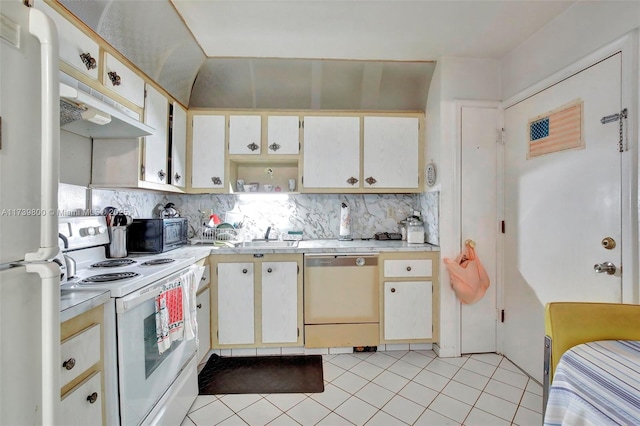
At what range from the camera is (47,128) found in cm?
67

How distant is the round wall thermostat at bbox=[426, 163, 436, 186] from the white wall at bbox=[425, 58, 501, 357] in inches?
2.6

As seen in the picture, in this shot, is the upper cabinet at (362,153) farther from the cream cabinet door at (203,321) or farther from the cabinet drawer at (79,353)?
the cabinet drawer at (79,353)

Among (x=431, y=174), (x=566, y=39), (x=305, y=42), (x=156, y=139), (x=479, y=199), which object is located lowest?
(x=479, y=199)

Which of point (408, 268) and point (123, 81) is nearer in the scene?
point (123, 81)

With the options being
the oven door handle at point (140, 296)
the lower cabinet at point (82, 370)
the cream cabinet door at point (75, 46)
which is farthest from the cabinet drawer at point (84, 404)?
the cream cabinet door at point (75, 46)

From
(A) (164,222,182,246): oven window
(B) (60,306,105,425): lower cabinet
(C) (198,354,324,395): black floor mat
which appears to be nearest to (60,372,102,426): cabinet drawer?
(B) (60,306,105,425): lower cabinet

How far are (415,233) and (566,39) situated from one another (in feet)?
5.35

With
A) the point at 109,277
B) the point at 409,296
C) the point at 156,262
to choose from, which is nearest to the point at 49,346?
the point at 109,277

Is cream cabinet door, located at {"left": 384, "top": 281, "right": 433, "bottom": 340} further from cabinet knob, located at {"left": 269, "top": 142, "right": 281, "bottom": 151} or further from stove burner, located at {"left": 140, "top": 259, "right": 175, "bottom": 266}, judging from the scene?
stove burner, located at {"left": 140, "top": 259, "right": 175, "bottom": 266}

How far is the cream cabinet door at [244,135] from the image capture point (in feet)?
8.30

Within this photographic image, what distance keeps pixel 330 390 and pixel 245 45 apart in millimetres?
2643

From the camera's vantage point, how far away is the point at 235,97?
2.54m

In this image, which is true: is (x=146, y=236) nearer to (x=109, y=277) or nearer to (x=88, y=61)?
(x=109, y=277)

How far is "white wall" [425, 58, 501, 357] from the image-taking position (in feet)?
7.62
